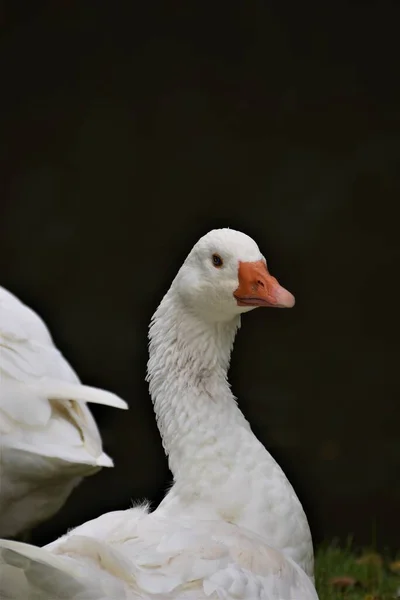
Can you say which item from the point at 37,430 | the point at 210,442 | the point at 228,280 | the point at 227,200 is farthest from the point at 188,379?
the point at 227,200

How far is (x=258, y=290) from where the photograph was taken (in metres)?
3.98

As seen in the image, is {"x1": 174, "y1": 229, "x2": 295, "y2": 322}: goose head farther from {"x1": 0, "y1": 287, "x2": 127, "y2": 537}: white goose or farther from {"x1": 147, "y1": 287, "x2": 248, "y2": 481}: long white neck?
{"x1": 0, "y1": 287, "x2": 127, "y2": 537}: white goose

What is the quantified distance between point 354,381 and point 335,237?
92 centimetres

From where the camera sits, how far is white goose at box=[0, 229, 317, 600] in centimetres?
327

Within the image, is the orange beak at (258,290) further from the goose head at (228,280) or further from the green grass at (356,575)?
the green grass at (356,575)

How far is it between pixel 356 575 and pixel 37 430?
1814 millimetres

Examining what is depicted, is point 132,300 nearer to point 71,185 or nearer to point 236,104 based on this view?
point 71,185

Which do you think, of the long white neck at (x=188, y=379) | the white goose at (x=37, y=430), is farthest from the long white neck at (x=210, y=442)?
the white goose at (x=37, y=430)

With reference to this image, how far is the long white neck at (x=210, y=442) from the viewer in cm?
399

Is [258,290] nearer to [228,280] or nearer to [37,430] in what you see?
[228,280]

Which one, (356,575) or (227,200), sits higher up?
(227,200)

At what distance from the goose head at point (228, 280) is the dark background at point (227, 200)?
3078 millimetres

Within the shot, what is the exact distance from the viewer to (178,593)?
3.33 m

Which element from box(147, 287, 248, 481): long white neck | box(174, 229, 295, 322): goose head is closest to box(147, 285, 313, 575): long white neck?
box(147, 287, 248, 481): long white neck
